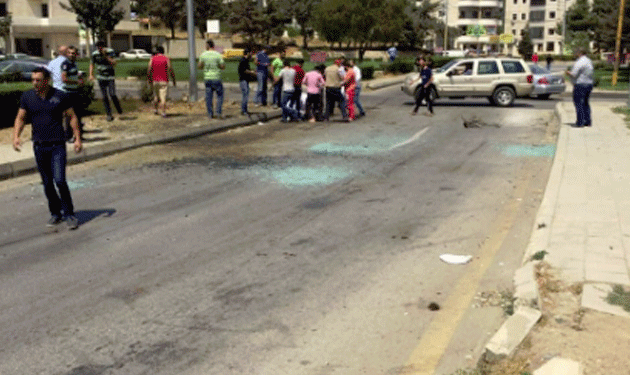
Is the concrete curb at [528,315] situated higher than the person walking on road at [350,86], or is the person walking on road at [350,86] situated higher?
the person walking on road at [350,86]

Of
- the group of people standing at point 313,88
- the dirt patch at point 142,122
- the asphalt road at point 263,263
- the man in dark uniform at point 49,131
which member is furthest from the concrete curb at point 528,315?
the group of people standing at point 313,88

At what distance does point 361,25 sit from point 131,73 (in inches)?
940

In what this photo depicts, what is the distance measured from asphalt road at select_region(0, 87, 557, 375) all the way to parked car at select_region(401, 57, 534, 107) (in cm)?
1149

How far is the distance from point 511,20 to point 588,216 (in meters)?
131

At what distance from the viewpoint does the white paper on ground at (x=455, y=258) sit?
21.3ft

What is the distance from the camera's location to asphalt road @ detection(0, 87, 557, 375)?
4.59 m

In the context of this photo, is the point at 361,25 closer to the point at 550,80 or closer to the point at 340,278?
the point at 550,80

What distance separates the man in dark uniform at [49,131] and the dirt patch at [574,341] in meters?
5.30

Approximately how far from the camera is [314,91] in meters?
18.2

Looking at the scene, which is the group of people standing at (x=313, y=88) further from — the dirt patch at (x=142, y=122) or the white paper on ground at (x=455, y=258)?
the white paper on ground at (x=455, y=258)

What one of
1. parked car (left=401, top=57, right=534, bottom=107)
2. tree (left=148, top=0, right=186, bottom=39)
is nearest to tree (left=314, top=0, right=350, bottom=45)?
parked car (left=401, top=57, right=534, bottom=107)

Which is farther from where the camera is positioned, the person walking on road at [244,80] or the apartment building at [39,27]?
the apartment building at [39,27]

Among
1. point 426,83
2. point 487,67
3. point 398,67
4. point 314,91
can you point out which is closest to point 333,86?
point 314,91

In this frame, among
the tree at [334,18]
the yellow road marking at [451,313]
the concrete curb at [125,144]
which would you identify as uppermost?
the tree at [334,18]
